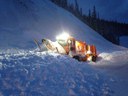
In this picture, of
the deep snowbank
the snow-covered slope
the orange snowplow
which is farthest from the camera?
the snow-covered slope

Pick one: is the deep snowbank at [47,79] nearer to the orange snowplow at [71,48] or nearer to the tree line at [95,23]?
the orange snowplow at [71,48]

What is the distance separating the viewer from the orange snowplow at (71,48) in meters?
25.6

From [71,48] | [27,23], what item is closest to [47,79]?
[71,48]

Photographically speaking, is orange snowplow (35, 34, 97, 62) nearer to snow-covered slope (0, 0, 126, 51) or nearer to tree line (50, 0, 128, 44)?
snow-covered slope (0, 0, 126, 51)

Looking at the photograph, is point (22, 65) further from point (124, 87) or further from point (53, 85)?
point (124, 87)

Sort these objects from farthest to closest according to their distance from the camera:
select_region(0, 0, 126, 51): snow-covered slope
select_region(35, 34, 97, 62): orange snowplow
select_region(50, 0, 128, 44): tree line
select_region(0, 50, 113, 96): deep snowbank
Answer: select_region(50, 0, 128, 44): tree line → select_region(0, 0, 126, 51): snow-covered slope → select_region(35, 34, 97, 62): orange snowplow → select_region(0, 50, 113, 96): deep snowbank

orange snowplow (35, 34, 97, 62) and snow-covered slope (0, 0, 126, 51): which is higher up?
snow-covered slope (0, 0, 126, 51)

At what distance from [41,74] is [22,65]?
1540mm

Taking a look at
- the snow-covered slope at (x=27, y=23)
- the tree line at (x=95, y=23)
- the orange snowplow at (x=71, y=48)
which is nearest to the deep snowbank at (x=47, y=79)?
the orange snowplow at (x=71, y=48)

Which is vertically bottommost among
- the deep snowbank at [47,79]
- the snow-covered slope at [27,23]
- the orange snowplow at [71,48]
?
the deep snowbank at [47,79]

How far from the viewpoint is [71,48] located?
27.0m

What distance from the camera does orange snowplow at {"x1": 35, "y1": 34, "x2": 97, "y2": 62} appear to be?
25609 mm

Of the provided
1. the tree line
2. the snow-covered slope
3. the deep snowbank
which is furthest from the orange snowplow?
the tree line

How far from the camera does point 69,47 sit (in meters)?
27.0
